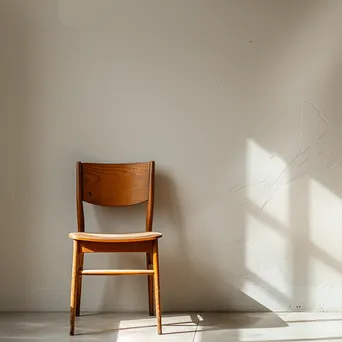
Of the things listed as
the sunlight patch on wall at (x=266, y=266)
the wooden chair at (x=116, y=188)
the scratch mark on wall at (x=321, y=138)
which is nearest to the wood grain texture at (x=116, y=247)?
the wooden chair at (x=116, y=188)

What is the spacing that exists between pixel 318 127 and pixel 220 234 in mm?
697

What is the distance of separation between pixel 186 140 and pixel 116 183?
40 cm

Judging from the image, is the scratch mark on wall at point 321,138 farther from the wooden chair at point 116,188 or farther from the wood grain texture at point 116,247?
the wood grain texture at point 116,247

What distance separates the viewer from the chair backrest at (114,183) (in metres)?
2.88

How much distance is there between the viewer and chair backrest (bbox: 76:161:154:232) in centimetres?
288

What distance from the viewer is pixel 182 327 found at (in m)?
2.63

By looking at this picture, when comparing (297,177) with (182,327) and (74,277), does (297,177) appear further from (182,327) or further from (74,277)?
(74,277)

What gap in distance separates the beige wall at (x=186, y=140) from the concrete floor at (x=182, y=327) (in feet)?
0.38

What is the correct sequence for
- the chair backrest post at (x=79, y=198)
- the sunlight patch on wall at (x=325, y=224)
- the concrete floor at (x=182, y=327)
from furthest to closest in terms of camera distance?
1. the sunlight patch on wall at (x=325, y=224)
2. the chair backrest post at (x=79, y=198)
3. the concrete floor at (x=182, y=327)

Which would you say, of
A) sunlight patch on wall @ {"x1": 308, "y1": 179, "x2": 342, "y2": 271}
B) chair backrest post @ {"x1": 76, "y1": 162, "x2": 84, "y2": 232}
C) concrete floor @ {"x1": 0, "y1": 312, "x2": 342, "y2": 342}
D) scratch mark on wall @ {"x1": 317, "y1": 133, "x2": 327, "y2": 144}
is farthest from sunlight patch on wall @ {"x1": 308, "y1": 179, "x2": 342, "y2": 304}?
chair backrest post @ {"x1": 76, "y1": 162, "x2": 84, "y2": 232}

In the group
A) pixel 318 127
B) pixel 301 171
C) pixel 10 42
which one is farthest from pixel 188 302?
pixel 10 42

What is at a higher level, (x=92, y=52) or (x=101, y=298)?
(x=92, y=52)

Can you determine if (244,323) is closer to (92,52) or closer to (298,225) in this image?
(298,225)

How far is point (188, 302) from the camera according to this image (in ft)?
9.65
